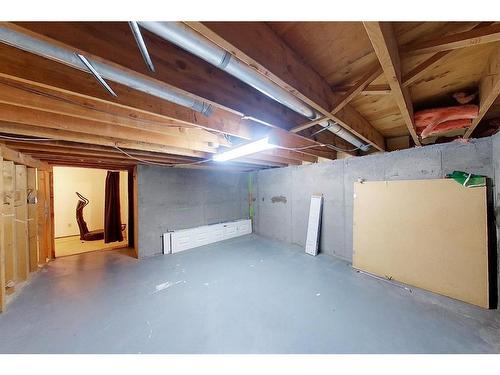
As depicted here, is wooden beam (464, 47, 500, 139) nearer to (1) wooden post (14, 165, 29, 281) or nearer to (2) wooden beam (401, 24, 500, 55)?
(2) wooden beam (401, 24, 500, 55)

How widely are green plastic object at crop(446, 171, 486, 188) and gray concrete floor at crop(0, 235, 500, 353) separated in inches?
50.8

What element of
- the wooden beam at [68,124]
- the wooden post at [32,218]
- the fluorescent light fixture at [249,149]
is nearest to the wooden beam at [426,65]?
the fluorescent light fixture at [249,149]

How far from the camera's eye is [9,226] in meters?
2.40

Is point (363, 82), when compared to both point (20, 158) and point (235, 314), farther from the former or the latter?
point (20, 158)

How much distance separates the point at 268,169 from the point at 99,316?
13.4 ft

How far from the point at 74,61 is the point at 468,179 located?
3438 millimetres

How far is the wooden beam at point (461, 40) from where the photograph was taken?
794mm

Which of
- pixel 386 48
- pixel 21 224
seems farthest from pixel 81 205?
pixel 386 48

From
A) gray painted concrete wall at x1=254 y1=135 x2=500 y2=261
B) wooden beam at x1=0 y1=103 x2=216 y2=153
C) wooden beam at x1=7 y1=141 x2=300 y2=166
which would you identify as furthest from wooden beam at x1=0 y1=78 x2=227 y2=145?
gray painted concrete wall at x1=254 y1=135 x2=500 y2=261

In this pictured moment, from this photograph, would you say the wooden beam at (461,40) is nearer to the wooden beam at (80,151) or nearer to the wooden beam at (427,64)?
the wooden beam at (427,64)

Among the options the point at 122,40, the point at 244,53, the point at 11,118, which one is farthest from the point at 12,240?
the point at 244,53

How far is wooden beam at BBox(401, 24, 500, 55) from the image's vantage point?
794 mm

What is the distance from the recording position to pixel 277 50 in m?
1.00
